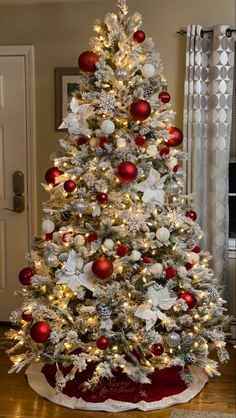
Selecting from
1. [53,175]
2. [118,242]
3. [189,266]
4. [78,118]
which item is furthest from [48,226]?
[189,266]

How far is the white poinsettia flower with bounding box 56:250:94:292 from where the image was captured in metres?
3.07

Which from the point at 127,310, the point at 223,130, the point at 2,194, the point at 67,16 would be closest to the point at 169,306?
the point at 127,310

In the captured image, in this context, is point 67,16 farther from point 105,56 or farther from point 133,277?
point 133,277

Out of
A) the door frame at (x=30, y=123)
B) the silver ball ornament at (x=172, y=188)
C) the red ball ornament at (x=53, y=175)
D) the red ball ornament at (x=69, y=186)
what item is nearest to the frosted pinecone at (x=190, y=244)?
the silver ball ornament at (x=172, y=188)

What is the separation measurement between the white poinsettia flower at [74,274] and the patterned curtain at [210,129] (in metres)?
1.16

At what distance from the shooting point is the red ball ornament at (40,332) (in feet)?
9.78

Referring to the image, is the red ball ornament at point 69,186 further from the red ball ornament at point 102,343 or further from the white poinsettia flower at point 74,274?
the red ball ornament at point 102,343

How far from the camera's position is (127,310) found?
3.07 metres

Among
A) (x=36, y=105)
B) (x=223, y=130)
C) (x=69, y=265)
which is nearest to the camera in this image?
(x=69, y=265)

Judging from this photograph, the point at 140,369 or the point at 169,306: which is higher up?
the point at 169,306

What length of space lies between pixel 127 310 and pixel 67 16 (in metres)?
2.21

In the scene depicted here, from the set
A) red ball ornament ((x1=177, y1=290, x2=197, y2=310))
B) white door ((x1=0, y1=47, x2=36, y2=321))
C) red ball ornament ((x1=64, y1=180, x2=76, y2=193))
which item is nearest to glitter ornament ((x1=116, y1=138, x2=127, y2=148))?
red ball ornament ((x1=64, y1=180, x2=76, y2=193))

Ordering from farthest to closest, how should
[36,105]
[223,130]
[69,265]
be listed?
[36,105], [223,130], [69,265]

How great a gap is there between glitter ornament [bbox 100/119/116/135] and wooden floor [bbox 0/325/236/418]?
1511mm
